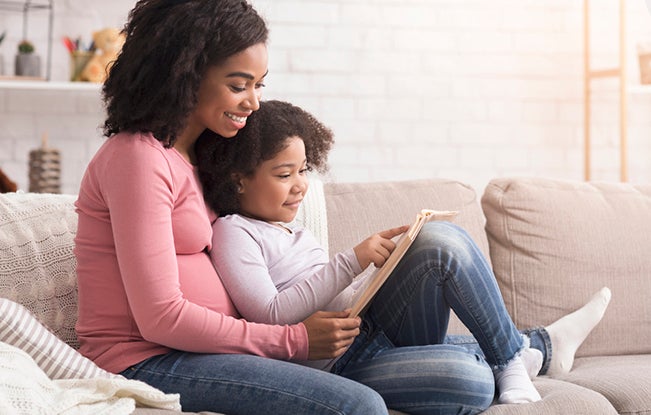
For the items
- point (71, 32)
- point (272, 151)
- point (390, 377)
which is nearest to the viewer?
point (390, 377)

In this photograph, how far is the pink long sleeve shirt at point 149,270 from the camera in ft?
5.42

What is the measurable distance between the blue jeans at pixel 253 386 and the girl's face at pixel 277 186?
38 cm

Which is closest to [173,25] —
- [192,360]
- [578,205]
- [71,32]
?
[192,360]

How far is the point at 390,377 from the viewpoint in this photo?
→ 71.0 inches

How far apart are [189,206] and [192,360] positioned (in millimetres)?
285

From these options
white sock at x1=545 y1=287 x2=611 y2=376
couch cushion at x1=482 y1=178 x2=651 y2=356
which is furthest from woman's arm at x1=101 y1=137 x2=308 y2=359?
couch cushion at x1=482 y1=178 x2=651 y2=356

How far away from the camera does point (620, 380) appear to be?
2.02m

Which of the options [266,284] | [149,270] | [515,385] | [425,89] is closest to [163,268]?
[149,270]

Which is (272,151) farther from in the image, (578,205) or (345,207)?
(578,205)

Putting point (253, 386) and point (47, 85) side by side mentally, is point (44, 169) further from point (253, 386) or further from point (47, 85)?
point (253, 386)

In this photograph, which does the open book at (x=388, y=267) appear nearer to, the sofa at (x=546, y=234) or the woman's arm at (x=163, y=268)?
the woman's arm at (x=163, y=268)

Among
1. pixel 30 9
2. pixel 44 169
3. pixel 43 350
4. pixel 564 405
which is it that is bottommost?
pixel 564 405

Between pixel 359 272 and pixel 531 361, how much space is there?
0.53m

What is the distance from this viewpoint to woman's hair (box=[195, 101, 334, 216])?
6.31 feet
